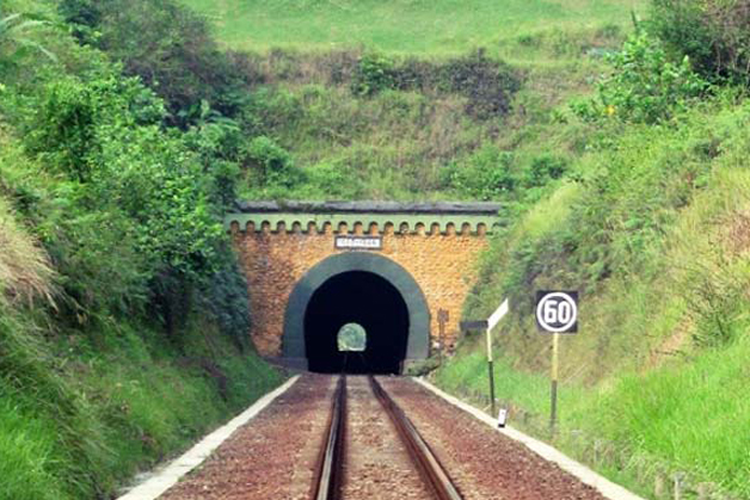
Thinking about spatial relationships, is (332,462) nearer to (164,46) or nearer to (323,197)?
(323,197)

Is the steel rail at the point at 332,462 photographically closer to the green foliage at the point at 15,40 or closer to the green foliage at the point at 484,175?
the green foliage at the point at 15,40

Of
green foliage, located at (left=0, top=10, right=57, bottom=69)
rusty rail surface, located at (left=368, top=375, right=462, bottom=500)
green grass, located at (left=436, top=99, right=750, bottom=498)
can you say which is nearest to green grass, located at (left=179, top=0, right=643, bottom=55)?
green grass, located at (left=436, top=99, right=750, bottom=498)

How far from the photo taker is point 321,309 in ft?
147

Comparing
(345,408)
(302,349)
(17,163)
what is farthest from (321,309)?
(17,163)

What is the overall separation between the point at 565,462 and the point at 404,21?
1932 inches

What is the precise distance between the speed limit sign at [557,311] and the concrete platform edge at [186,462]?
4.50 metres

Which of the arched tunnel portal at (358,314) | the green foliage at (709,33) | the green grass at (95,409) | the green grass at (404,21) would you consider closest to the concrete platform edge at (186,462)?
the green grass at (95,409)

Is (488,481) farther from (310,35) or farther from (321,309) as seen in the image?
(310,35)

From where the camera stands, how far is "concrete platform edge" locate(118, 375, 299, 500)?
11.4 meters

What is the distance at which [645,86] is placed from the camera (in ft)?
77.4

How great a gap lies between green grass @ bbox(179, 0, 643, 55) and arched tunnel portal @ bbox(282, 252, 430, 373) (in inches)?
420

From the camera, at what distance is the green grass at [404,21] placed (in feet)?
177

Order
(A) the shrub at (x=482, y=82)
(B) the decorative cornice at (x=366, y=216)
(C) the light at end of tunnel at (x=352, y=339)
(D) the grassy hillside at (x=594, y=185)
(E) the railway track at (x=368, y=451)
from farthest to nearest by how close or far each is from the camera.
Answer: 1. (C) the light at end of tunnel at (x=352, y=339)
2. (A) the shrub at (x=482, y=82)
3. (B) the decorative cornice at (x=366, y=216)
4. (D) the grassy hillside at (x=594, y=185)
5. (E) the railway track at (x=368, y=451)

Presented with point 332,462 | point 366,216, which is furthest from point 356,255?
point 332,462
